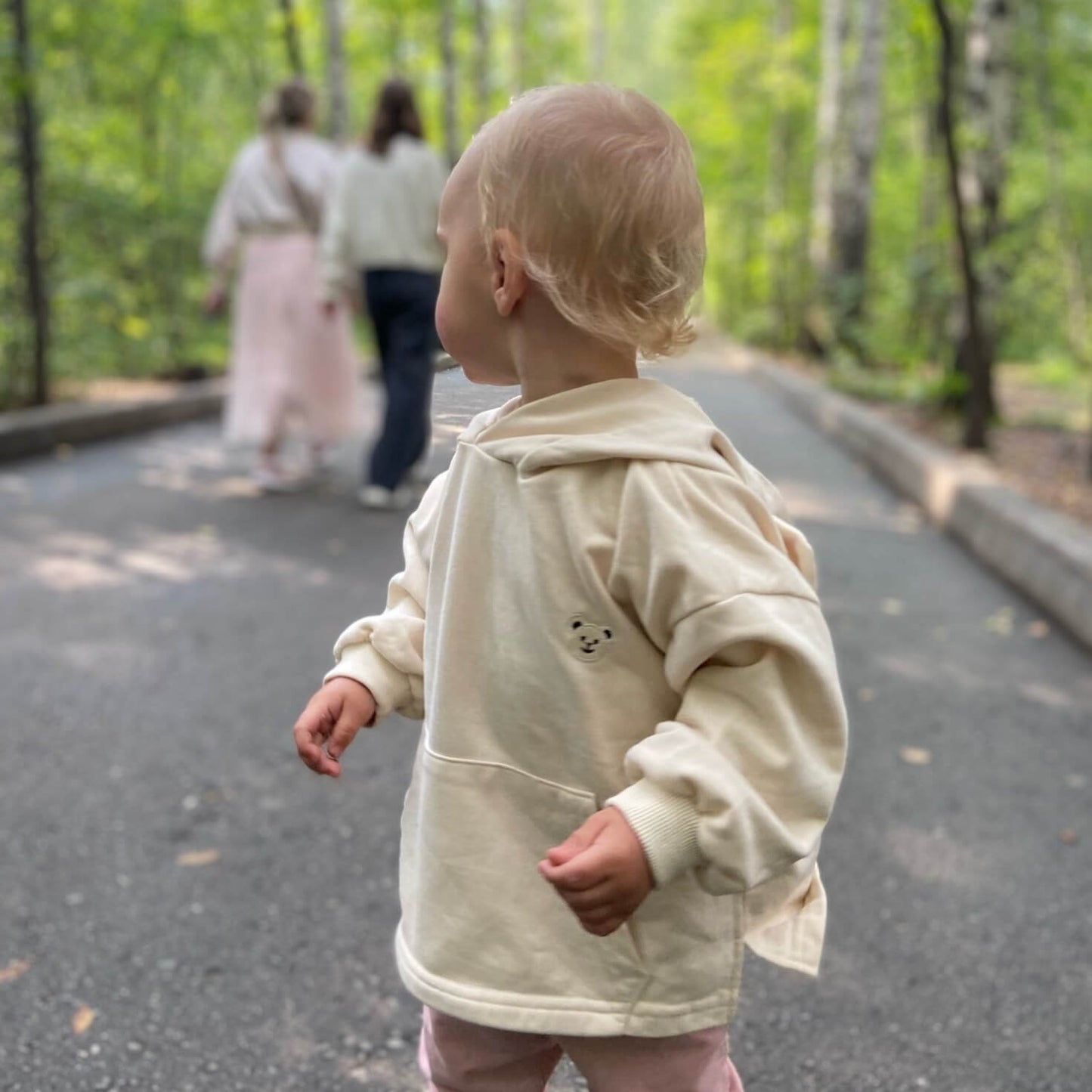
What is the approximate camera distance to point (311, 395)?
7.82 m

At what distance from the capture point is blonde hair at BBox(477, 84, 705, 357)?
1.29 meters

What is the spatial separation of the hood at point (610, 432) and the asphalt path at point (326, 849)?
0.44ft

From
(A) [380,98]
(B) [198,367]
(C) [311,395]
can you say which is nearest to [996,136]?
(A) [380,98]

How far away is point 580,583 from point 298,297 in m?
6.70

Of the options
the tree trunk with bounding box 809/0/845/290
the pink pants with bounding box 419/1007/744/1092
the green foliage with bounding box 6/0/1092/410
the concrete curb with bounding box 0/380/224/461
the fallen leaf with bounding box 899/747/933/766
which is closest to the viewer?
the pink pants with bounding box 419/1007/744/1092

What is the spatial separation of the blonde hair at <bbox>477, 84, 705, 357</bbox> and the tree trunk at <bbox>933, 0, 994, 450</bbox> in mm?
6375

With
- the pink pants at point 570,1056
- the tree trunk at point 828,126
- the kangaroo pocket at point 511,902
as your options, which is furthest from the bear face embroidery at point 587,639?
the tree trunk at point 828,126

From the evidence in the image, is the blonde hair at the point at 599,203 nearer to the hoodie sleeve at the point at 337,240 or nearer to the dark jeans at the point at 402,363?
the dark jeans at the point at 402,363

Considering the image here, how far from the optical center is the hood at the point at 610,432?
1.32 m

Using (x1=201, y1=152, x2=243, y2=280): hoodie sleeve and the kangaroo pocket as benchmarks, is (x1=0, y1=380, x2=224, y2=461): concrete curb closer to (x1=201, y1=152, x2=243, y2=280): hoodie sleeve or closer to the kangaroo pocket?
(x1=201, y1=152, x2=243, y2=280): hoodie sleeve

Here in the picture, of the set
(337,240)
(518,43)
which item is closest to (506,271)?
(337,240)

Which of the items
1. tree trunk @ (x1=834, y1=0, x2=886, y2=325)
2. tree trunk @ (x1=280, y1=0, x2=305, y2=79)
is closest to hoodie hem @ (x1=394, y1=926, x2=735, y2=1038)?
tree trunk @ (x1=280, y1=0, x2=305, y2=79)

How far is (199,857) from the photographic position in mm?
2969

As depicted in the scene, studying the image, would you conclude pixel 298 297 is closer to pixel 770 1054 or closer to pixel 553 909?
pixel 770 1054
